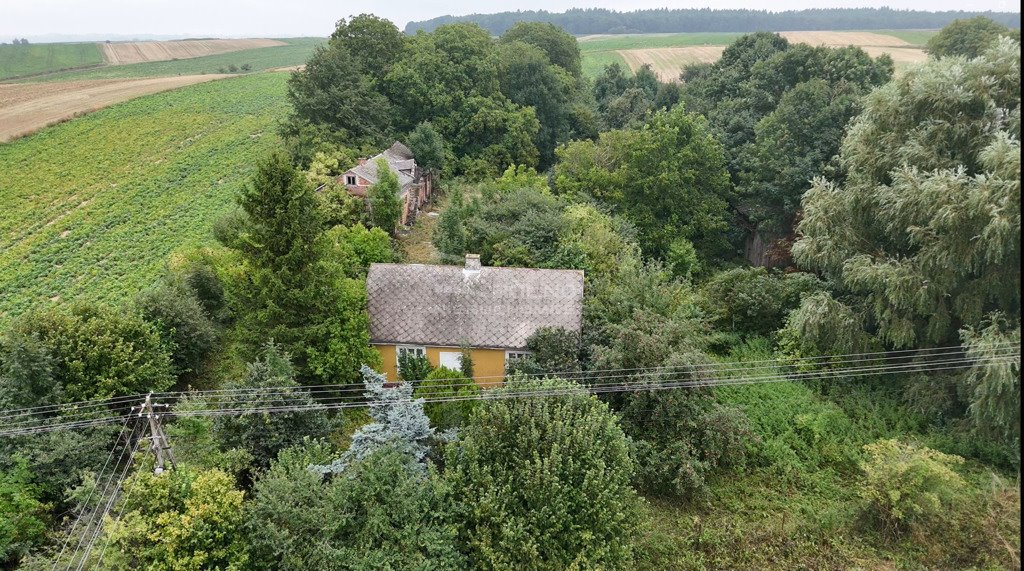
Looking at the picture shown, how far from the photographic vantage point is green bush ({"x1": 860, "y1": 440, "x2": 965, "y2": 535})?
12.5 meters

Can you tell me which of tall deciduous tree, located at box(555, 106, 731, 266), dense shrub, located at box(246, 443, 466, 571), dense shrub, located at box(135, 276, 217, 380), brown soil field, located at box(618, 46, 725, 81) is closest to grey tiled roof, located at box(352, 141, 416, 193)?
tall deciduous tree, located at box(555, 106, 731, 266)

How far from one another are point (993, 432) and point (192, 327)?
23.2 meters

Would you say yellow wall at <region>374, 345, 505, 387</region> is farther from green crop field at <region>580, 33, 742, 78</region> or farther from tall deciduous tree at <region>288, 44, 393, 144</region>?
green crop field at <region>580, 33, 742, 78</region>

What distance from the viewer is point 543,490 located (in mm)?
11742

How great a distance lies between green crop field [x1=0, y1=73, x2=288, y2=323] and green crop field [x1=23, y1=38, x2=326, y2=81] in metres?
23.7

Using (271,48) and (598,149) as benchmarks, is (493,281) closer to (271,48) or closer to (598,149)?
(598,149)

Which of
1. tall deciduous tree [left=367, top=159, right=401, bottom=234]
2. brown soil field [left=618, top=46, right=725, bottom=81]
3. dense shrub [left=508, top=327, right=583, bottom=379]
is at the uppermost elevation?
brown soil field [left=618, top=46, right=725, bottom=81]

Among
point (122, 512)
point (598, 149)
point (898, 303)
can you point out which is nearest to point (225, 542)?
point (122, 512)

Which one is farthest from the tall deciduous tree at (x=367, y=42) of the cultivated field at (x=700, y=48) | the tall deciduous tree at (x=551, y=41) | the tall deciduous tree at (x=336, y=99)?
the cultivated field at (x=700, y=48)

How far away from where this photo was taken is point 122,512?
11.2m

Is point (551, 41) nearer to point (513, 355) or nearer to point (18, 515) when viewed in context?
point (513, 355)

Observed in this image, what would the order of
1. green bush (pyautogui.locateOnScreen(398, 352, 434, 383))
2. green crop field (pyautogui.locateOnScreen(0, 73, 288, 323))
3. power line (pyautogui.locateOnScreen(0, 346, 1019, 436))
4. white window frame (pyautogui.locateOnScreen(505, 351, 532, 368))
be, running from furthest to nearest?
green crop field (pyautogui.locateOnScreen(0, 73, 288, 323)) → white window frame (pyautogui.locateOnScreen(505, 351, 532, 368)) → green bush (pyautogui.locateOnScreen(398, 352, 434, 383)) → power line (pyautogui.locateOnScreen(0, 346, 1019, 436))

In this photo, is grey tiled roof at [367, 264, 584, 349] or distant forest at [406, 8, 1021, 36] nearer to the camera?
grey tiled roof at [367, 264, 584, 349]

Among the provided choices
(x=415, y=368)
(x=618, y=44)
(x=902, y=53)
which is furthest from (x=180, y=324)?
(x=618, y=44)
